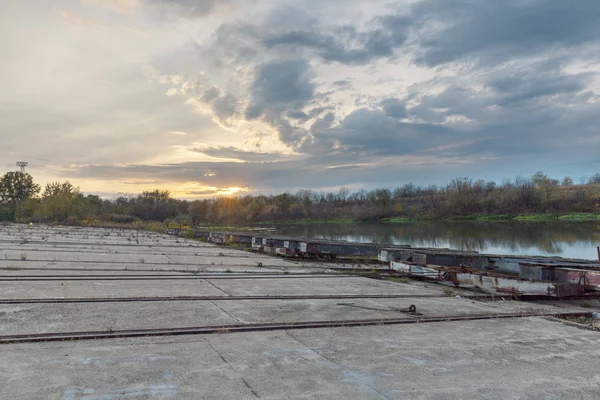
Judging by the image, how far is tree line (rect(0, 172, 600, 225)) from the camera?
62.1 metres

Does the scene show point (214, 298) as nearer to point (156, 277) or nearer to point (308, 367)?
point (156, 277)

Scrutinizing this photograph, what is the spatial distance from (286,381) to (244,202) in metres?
110

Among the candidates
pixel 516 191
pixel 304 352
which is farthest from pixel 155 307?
pixel 516 191

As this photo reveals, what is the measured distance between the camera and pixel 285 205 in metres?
105

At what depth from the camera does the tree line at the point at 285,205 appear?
62.1 m

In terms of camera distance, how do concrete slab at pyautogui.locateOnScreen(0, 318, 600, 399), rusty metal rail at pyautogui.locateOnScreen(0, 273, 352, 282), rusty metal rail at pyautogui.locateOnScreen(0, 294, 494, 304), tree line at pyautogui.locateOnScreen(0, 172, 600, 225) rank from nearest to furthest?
concrete slab at pyautogui.locateOnScreen(0, 318, 600, 399) < rusty metal rail at pyautogui.locateOnScreen(0, 294, 494, 304) < rusty metal rail at pyautogui.locateOnScreen(0, 273, 352, 282) < tree line at pyautogui.locateOnScreen(0, 172, 600, 225)

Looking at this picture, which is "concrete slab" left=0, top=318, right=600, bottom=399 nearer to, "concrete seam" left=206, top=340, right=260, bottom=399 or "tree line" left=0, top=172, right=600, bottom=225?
"concrete seam" left=206, top=340, right=260, bottom=399

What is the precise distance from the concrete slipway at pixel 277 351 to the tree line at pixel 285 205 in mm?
57650

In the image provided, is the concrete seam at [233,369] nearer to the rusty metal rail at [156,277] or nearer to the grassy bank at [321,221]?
the rusty metal rail at [156,277]

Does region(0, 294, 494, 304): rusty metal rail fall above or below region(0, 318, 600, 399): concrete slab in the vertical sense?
above

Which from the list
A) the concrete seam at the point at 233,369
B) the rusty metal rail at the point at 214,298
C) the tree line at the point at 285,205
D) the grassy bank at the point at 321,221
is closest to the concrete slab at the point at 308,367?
the concrete seam at the point at 233,369

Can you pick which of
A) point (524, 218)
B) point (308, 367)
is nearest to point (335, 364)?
point (308, 367)

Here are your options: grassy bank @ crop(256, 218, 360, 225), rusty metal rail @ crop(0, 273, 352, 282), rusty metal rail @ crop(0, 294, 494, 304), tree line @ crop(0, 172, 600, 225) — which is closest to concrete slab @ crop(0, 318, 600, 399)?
rusty metal rail @ crop(0, 294, 494, 304)

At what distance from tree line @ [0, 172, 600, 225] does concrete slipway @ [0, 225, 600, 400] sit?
57.6 m
